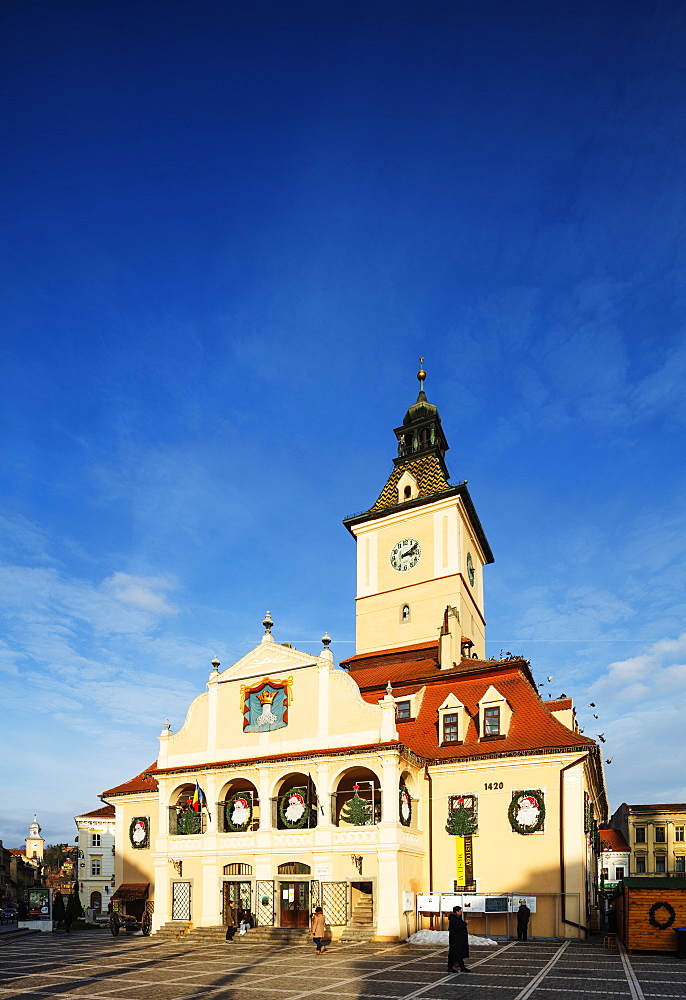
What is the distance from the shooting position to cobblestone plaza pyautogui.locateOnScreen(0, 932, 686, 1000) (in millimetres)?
19453

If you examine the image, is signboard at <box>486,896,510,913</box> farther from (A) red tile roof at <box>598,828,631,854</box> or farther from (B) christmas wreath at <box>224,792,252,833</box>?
(A) red tile roof at <box>598,828,631,854</box>

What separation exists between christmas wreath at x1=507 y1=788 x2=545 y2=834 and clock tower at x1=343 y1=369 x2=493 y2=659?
16844 millimetres

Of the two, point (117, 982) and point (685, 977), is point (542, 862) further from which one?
point (117, 982)

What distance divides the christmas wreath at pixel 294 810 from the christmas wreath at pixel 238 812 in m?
1.84

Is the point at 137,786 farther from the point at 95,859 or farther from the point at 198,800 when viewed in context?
the point at 95,859

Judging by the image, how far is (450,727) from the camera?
37.8m

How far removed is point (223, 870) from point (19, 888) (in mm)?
112488

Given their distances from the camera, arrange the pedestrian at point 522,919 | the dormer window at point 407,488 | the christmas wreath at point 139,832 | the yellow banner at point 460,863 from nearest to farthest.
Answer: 1. the pedestrian at point 522,919
2. the yellow banner at point 460,863
3. the christmas wreath at point 139,832
4. the dormer window at point 407,488

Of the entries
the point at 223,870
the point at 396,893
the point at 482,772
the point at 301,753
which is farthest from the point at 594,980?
the point at 223,870

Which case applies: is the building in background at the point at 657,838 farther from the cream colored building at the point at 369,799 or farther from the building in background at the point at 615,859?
the cream colored building at the point at 369,799

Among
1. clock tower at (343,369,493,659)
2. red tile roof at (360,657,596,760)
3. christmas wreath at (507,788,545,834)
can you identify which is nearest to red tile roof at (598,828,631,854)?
clock tower at (343,369,493,659)

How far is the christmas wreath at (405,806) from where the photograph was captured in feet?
110

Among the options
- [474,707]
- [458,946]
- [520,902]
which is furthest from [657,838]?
[458,946]

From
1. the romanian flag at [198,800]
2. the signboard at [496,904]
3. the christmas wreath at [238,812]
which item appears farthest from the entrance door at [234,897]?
the signboard at [496,904]
